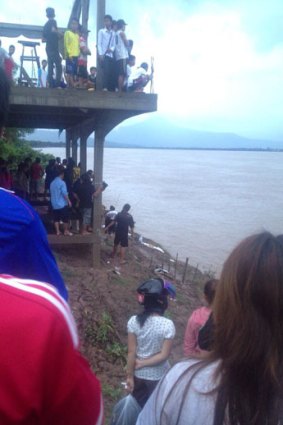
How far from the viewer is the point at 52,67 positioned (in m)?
10.4

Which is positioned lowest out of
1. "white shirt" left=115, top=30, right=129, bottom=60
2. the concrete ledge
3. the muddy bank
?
the muddy bank

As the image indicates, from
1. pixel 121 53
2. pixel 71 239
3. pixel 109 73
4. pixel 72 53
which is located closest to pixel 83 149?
pixel 71 239

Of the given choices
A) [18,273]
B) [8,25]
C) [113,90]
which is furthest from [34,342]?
[8,25]

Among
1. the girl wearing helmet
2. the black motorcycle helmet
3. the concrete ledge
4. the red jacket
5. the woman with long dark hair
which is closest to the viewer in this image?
the red jacket

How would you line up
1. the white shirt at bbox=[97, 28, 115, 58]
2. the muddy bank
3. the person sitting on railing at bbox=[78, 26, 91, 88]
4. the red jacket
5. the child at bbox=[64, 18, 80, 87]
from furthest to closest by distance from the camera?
the person sitting on railing at bbox=[78, 26, 91, 88] → the child at bbox=[64, 18, 80, 87] → the white shirt at bbox=[97, 28, 115, 58] → the muddy bank → the red jacket

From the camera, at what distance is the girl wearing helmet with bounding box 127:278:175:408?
427 centimetres

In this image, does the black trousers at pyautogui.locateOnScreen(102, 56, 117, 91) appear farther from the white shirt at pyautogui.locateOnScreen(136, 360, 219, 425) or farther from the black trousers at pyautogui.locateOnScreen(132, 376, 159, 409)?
the white shirt at pyautogui.locateOnScreen(136, 360, 219, 425)

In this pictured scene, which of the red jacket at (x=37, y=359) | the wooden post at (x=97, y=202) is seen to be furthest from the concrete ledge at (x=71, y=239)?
the red jacket at (x=37, y=359)

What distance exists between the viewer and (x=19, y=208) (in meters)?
1.50

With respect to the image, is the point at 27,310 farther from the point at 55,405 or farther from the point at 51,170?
the point at 51,170

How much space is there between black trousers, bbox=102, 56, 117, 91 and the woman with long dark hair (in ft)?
28.7

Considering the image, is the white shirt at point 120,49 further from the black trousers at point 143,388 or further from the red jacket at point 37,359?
the red jacket at point 37,359

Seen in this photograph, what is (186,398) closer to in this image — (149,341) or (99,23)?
(149,341)

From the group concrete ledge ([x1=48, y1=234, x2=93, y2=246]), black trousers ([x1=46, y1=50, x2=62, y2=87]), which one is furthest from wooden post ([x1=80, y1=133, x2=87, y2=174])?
black trousers ([x1=46, y1=50, x2=62, y2=87])
